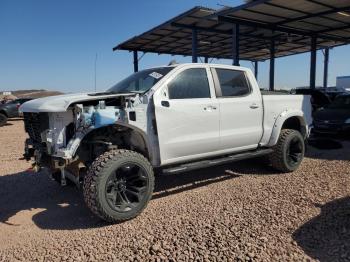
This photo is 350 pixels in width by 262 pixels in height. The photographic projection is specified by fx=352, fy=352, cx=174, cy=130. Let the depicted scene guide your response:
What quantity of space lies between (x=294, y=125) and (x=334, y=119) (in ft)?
13.4

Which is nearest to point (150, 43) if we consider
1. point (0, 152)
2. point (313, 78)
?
point (313, 78)

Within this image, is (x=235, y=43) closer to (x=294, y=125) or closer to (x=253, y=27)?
(x=253, y=27)

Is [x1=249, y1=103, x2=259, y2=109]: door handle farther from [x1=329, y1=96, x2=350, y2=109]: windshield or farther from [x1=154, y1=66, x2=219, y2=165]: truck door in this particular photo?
[x1=329, y1=96, x2=350, y2=109]: windshield

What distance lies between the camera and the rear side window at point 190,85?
4965 millimetres

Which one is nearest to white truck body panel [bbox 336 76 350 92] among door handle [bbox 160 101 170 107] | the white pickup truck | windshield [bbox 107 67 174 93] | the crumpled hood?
the white pickup truck

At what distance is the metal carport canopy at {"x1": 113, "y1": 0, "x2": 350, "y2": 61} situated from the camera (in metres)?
12.6

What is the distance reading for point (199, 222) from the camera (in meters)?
4.25

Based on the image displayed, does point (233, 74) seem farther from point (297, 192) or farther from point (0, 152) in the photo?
point (0, 152)

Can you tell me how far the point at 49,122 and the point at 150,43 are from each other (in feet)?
51.1

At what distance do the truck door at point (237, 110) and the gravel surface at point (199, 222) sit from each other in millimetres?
733

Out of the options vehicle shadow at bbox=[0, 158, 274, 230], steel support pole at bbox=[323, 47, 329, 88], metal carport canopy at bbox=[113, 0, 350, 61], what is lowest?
vehicle shadow at bbox=[0, 158, 274, 230]

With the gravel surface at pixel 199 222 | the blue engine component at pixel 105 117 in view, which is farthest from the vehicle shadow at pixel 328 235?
→ the blue engine component at pixel 105 117

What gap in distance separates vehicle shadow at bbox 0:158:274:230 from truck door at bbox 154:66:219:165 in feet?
2.86

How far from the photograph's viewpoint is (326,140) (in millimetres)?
10242
